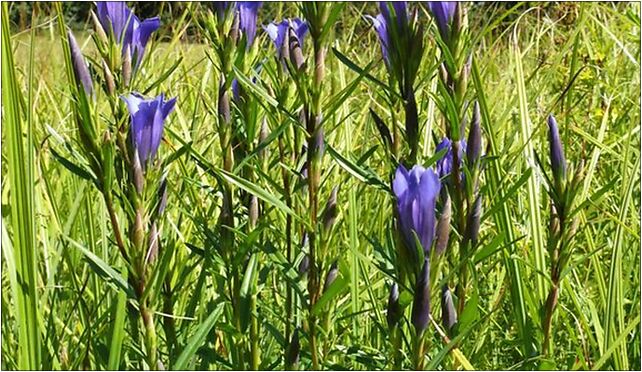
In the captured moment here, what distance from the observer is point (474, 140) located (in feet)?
2.36

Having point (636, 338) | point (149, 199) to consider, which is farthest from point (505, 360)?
point (149, 199)

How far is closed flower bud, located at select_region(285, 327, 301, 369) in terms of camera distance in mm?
708

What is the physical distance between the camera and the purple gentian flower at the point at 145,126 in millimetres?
626

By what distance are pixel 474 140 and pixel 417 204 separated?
186mm

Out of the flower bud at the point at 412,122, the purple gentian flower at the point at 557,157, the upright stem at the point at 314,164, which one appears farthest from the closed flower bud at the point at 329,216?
the purple gentian flower at the point at 557,157

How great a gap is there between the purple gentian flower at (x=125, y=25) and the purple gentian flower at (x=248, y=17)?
0.09 metres

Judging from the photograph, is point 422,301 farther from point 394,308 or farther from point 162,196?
point 162,196

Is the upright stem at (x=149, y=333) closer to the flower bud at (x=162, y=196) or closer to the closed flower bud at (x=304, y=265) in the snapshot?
the flower bud at (x=162, y=196)

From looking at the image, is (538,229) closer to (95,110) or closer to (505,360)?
(505,360)

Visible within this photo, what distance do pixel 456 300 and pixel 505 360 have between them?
1.35 feet

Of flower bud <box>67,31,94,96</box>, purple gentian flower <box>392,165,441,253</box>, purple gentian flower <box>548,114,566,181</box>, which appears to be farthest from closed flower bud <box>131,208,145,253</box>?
purple gentian flower <box>548,114,566,181</box>

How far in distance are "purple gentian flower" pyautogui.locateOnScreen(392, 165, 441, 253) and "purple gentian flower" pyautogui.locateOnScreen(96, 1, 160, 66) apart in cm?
33

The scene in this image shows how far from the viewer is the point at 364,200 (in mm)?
1635

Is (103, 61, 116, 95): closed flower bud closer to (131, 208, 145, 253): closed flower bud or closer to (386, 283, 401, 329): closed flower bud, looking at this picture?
(131, 208, 145, 253): closed flower bud
